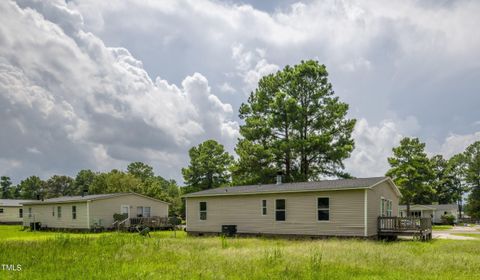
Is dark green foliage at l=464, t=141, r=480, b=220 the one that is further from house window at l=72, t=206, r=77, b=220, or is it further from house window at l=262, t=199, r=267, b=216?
house window at l=72, t=206, r=77, b=220

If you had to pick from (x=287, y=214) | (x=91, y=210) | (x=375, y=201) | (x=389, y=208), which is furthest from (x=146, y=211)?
(x=375, y=201)

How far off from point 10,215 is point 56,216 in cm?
2104

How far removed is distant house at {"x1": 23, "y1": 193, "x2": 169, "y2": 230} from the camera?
32.1 metres

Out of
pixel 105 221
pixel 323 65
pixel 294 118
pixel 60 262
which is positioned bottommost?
pixel 105 221

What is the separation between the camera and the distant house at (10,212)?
5128cm

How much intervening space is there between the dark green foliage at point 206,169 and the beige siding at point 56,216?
16361mm

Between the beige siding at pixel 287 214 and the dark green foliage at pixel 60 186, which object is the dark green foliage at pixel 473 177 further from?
the dark green foliage at pixel 60 186

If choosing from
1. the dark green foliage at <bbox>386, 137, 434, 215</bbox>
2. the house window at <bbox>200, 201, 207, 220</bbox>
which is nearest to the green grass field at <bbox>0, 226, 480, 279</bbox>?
the house window at <bbox>200, 201, 207, 220</bbox>

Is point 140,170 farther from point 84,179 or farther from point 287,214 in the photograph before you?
point 287,214

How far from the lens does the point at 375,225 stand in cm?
2122

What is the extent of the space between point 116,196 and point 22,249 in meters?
18.7

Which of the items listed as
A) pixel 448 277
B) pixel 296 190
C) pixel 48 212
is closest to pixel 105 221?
pixel 48 212

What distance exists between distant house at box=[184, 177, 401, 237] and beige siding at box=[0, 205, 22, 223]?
35.9 meters

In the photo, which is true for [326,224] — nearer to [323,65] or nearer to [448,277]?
[448,277]
